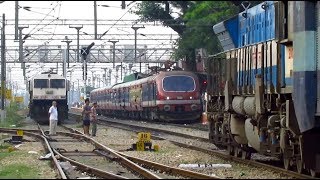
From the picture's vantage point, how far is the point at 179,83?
4088 cm

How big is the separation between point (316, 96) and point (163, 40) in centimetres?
5585

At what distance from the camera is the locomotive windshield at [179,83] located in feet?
134

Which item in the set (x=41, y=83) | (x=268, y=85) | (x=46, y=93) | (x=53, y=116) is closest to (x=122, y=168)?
(x=268, y=85)

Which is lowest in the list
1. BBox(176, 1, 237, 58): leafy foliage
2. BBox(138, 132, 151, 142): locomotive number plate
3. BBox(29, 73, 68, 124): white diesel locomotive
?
BBox(138, 132, 151, 142): locomotive number plate

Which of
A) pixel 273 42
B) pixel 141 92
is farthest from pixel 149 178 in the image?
pixel 141 92

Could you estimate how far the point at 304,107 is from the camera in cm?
1252

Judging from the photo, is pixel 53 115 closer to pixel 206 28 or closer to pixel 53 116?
pixel 53 116

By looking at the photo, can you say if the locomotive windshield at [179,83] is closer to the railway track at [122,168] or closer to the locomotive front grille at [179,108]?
the locomotive front grille at [179,108]

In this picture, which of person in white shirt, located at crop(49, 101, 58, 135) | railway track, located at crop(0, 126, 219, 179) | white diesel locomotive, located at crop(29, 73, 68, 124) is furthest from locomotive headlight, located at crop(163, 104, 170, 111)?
railway track, located at crop(0, 126, 219, 179)

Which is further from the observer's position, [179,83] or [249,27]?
[179,83]

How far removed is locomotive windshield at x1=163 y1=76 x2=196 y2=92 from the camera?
4075cm

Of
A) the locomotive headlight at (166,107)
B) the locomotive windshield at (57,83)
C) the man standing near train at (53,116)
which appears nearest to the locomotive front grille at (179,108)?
the locomotive headlight at (166,107)

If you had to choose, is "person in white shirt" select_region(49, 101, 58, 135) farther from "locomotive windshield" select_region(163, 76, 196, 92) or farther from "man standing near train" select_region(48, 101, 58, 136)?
"locomotive windshield" select_region(163, 76, 196, 92)

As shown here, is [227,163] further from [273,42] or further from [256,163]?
[273,42]
